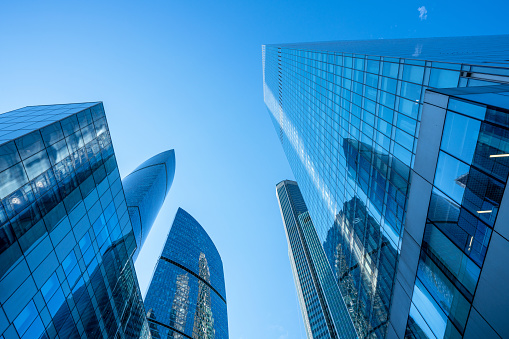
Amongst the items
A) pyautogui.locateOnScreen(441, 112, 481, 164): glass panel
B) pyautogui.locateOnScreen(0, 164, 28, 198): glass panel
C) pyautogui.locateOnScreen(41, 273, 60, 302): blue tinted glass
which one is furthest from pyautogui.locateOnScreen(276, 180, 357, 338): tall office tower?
pyautogui.locateOnScreen(0, 164, 28, 198): glass panel

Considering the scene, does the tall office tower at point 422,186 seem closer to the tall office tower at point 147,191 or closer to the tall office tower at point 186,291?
the tall office tower at point 147,191

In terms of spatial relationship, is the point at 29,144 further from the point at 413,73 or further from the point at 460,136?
the point at 413,73

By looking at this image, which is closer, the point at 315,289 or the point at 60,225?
the point at 60,225

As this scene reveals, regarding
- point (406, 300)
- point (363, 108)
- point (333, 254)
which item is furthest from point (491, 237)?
point (333, 254)

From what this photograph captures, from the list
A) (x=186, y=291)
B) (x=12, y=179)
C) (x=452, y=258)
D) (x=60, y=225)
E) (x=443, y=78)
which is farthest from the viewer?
(x=186, y=291)

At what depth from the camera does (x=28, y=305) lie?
666 inches

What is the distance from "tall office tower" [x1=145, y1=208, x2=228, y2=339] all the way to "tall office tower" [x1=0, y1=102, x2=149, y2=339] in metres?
97.4

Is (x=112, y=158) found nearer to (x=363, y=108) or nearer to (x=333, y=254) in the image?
(x=363, y=108)

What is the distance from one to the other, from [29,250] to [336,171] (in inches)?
1341

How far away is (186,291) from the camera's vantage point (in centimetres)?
13438

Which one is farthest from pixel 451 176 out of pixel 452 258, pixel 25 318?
pixel 25 318

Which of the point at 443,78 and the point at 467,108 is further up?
the point at 443,78

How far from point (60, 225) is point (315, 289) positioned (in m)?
156

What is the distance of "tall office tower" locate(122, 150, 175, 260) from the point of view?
Answer: 111562 mm
